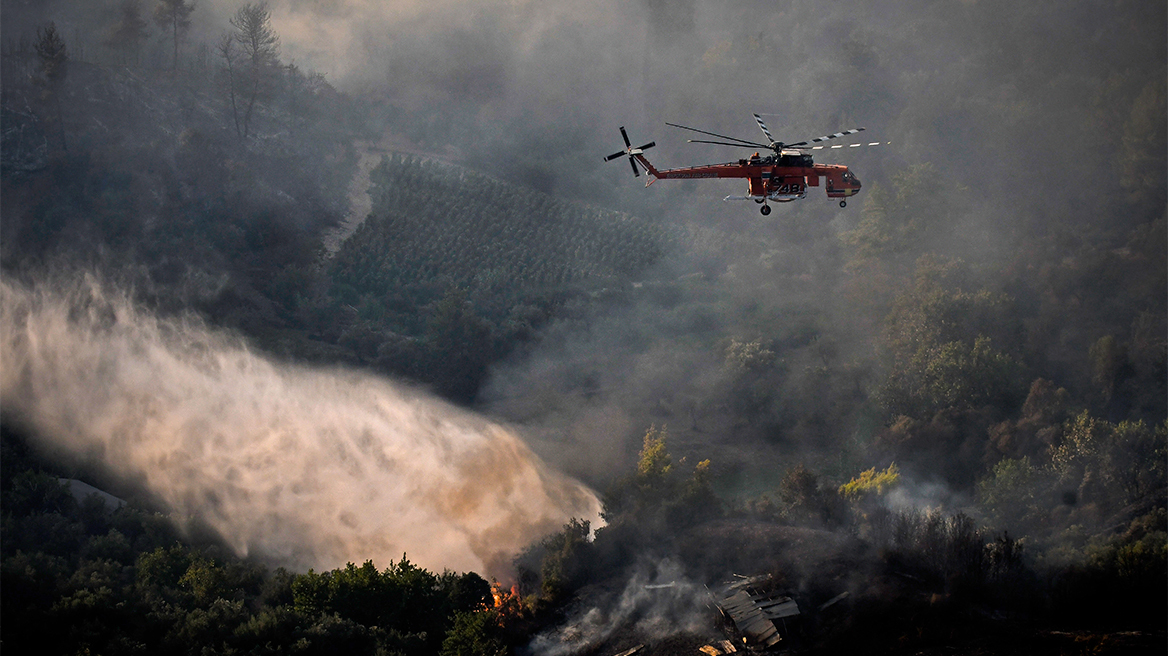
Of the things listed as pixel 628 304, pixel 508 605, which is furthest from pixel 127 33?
pixel 508 605

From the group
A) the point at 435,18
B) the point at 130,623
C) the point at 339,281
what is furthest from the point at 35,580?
the point at 435,18

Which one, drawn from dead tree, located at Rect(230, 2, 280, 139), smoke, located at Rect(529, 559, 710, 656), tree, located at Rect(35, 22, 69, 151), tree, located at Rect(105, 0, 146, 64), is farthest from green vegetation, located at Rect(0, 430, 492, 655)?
tree, located at Rect(105, 0, 146, 64)

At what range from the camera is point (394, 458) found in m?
65.1

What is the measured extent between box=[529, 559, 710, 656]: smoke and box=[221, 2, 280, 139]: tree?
81.4 meters

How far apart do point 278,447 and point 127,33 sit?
70.7 meters

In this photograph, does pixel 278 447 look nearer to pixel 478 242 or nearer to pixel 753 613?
pixel 753 613

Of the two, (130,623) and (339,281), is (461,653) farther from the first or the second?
(339,281)

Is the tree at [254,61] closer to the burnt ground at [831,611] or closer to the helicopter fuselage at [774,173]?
the burnt ground at [831,611]

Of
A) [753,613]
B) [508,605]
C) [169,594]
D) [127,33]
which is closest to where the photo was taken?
[753,613]

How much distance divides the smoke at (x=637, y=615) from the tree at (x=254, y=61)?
267 feet

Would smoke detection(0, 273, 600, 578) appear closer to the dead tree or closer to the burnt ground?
the burnt ground

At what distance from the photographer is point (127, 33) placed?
10825cm

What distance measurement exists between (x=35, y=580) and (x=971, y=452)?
200ft

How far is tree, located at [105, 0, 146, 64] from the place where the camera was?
108 m
